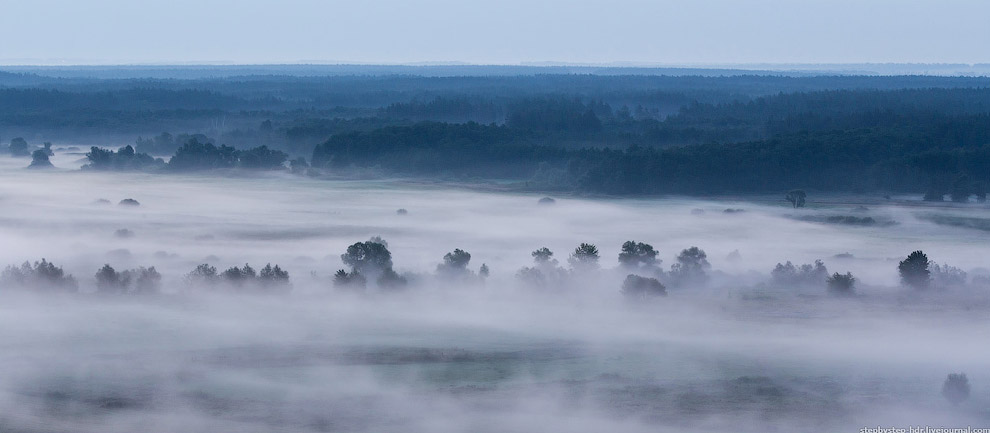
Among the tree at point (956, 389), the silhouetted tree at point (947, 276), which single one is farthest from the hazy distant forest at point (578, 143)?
the tree at point (956, 389)

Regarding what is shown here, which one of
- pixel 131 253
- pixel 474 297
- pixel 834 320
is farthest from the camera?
pixel 131 253

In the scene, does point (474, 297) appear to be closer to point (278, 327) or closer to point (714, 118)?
point (278, 327)

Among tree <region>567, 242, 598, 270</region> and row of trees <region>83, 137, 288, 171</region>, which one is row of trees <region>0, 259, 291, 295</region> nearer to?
tree <region>567, 242, 598, 270</region>

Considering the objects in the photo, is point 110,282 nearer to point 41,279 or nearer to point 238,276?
point 41,279

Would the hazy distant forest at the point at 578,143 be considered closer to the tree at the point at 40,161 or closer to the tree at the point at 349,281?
the tree at the point at 40,161

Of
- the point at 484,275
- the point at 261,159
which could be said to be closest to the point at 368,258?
the point at 484,275

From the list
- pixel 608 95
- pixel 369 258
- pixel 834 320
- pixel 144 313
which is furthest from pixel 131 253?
pixel 608 95

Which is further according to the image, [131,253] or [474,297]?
[131,253]
